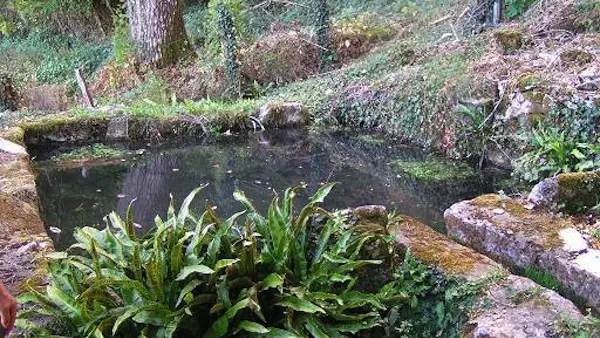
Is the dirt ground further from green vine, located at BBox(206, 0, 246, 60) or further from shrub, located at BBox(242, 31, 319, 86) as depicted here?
shrub, located at BBox(242, 31, 319, 86)

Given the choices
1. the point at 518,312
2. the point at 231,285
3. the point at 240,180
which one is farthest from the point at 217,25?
the point at 518,312

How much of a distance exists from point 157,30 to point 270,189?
634 cm

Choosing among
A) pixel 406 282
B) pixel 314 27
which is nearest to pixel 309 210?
pixel 406 282

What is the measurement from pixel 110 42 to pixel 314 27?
721cm

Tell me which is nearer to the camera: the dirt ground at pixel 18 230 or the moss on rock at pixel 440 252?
the moss on rock at pixel 440 252

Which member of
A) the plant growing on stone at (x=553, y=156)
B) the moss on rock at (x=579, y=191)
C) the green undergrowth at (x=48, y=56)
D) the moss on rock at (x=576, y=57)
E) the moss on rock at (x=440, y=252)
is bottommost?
the green undergrowth at (x=48, y=56)

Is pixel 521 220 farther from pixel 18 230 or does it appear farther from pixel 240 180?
pixel 18 230

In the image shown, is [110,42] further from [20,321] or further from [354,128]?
[20,321]

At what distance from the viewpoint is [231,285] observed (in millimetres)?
2951

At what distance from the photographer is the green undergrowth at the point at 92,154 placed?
675 centimetres

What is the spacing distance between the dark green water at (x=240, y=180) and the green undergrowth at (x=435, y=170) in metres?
0.12

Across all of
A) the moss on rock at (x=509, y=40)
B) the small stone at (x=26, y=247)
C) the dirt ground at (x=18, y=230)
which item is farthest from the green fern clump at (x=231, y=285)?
Result: the moss on rock at (x=509, y=40)

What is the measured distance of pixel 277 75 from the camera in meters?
10.7

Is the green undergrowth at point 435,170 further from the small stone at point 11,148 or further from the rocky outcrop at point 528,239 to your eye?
the small stone at point 11,148
